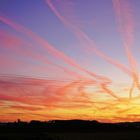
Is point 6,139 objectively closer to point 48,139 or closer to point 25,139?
point 25,139

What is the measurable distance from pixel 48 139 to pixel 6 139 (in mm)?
8196

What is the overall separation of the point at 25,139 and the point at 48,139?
454 centimetres

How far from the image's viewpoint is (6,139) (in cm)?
6706

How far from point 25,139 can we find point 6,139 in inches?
157

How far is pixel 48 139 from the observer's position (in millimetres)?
69125

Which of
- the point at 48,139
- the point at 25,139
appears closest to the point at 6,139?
the point at 25,139

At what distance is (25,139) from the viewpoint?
6912cm
